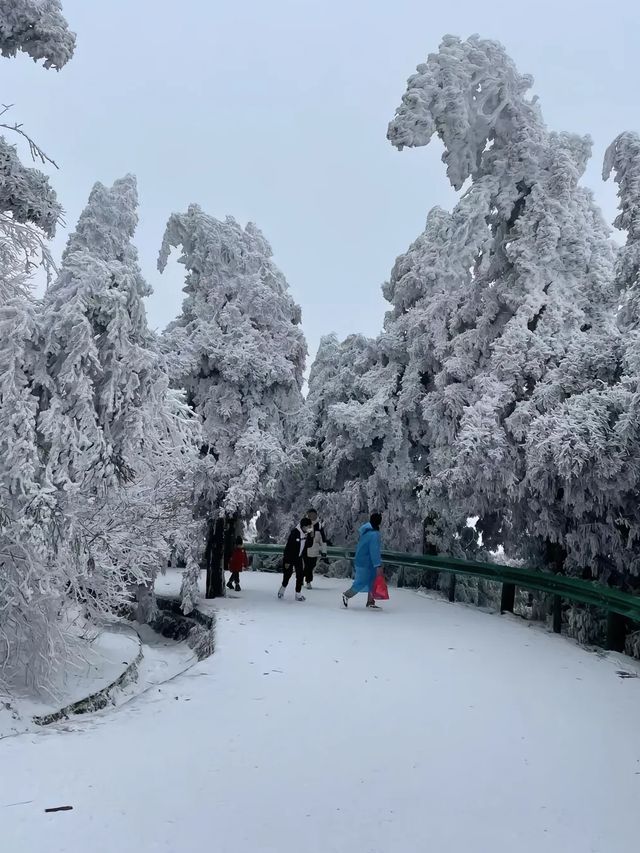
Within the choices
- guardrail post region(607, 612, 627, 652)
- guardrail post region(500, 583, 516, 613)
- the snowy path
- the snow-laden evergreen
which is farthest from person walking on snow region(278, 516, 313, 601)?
the snow-laden evergreen

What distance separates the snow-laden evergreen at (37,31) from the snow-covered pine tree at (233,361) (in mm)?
9870

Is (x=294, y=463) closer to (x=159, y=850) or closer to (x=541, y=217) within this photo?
(x=541, y=217)

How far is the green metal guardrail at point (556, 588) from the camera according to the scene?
1067cm

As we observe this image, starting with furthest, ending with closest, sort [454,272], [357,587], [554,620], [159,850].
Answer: [454,272]
[357,587]
[554,620]
[159,850]

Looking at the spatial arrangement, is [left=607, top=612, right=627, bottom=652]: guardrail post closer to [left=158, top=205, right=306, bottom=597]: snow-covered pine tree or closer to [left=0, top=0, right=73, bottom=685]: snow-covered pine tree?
[left=0, top=0, right=73, bottom=685]: snow-covered pine tree

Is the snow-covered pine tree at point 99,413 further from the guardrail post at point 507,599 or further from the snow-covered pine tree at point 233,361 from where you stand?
the guardrail post at point 507,599

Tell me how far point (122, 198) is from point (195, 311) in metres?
3.48

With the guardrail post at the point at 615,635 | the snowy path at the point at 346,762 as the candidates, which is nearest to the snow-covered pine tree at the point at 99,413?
the snowy path at the point at 346,762

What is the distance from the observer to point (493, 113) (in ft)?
58.2

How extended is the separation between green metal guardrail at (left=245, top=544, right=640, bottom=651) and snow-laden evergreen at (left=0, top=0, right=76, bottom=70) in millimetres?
8901

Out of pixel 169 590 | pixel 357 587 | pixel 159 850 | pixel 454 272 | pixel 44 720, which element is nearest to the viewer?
pixel 159 850

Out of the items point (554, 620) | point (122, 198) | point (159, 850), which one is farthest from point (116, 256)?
point (159, 850)

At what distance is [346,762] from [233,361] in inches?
503

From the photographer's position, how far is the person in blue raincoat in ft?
48.2
